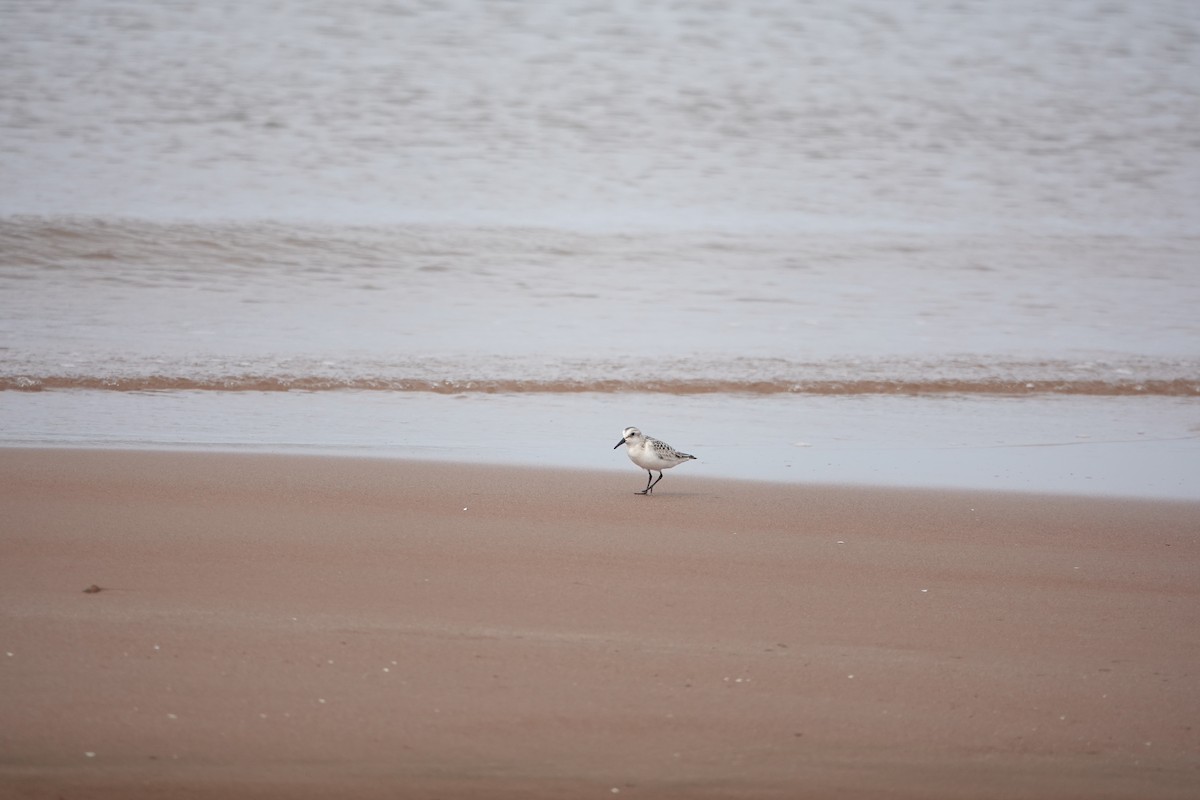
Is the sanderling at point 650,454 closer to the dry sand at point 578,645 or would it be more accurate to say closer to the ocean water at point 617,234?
the dry sand at point 578,645

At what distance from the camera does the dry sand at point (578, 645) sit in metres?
3.30

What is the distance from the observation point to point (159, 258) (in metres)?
13.5

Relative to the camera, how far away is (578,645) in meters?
4.03

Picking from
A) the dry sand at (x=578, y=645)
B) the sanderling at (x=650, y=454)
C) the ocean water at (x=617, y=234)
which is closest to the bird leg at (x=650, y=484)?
the sanderling at (x=650, y=454)

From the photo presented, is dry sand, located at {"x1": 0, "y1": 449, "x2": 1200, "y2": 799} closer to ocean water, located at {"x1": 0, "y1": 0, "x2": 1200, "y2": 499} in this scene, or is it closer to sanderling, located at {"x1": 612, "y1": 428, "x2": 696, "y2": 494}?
sanderling, located at {"x1": 612, "y1": 428, "x2": 696, "y2": 494}

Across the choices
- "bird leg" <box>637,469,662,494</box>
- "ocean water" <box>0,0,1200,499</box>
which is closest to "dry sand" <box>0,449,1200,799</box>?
"bird leg" <box>637,469,662,494</box>

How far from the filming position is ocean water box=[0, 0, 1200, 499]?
8.39 meters

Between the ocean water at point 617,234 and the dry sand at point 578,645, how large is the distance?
132cm

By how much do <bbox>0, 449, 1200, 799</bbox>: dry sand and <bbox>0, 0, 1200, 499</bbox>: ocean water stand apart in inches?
51.8

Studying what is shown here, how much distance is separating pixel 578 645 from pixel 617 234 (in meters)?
11.6

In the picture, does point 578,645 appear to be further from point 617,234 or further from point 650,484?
point 617,234

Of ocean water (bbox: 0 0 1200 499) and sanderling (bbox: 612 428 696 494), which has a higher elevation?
ocean water (bbox: 0 0 1200 499)

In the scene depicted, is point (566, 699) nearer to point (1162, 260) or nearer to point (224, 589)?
point (224, 589)

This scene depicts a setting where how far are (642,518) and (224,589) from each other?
6.50ft
